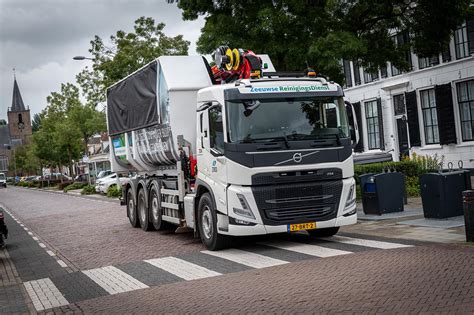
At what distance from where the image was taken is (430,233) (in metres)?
11.2

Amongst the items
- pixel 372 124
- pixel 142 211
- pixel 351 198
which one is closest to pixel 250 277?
pixel 351 198

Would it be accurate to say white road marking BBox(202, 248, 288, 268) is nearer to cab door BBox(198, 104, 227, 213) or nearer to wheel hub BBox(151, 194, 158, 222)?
cab door BBox(198, 104, 227, 213)

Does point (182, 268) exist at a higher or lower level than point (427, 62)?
lower

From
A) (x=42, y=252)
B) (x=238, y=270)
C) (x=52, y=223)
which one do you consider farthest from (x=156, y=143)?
(x=52, y=223)

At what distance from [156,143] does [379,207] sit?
5.35 m

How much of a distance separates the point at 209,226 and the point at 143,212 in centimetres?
518

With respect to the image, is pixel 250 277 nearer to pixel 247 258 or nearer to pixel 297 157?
pixel 247 258

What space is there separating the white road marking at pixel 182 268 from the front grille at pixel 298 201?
152 cm

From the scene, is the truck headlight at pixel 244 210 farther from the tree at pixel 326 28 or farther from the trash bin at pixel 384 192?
the tree at pixel 326 28

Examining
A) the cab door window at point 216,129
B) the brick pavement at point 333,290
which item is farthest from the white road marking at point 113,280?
the cab door window at point 216,129

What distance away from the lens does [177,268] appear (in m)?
9.90

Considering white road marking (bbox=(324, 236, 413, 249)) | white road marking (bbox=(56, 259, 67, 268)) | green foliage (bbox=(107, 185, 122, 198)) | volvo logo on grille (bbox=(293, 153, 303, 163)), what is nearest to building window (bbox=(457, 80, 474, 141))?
white road marking (bbox=(324, 236, 413, 249))

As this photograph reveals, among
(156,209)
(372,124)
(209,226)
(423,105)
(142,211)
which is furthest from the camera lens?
(372,124)

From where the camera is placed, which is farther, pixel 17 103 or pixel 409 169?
pixel 17 103
